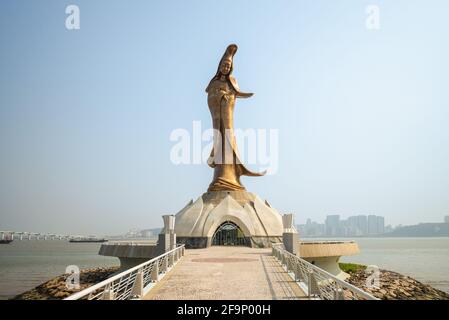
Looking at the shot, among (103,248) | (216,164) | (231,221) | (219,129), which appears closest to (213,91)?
(219,129)

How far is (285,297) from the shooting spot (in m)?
8.18

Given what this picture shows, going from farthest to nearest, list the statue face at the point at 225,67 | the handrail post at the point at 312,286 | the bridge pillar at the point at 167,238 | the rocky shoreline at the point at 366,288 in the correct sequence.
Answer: the statue face at the point at 225,67, the rocky shoreline at the point at 366,288, the bridge pillar at the point at 167,238, the handrail post at the point at 312,286

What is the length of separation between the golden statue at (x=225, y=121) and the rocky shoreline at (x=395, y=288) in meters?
9.36

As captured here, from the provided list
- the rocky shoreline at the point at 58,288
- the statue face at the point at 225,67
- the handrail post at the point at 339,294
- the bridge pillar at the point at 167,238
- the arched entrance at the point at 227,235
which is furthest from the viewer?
the statue face at the point at 225,67

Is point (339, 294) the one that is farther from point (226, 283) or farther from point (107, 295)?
point (226, 283)

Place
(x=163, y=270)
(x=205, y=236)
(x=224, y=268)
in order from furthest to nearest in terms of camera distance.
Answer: (x=205, y=236) → (x=224, y=268) → (x=163, y=270)

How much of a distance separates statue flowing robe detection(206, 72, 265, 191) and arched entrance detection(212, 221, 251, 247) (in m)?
3.54

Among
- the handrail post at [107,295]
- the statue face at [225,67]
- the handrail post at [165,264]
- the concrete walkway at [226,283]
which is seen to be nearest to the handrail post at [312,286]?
the concrete walkway at [226,283]

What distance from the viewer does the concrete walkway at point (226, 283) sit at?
837 cm

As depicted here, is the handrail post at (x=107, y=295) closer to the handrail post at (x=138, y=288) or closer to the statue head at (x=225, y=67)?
the handrail post at (x=138, y=288)

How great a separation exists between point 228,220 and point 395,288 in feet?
31.7

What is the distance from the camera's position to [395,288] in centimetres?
2077
